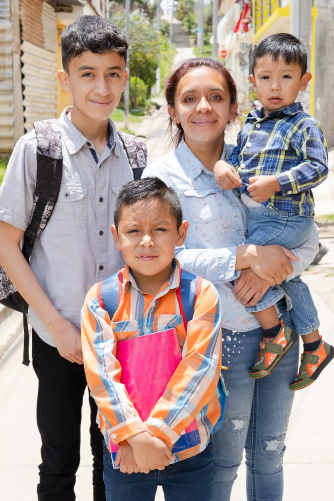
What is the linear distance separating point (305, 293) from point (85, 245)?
2.98ft

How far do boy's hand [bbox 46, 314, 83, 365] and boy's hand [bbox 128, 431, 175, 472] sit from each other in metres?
0.47

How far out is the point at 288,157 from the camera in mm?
2182

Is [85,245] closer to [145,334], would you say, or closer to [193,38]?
[145,334]

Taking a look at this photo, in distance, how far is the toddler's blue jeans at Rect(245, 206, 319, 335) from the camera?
2.15 m

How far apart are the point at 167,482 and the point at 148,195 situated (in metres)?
0.96

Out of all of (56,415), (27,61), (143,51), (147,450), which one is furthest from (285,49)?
(143,51)

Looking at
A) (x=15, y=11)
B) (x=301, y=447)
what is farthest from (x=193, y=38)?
(x=301, y=447)

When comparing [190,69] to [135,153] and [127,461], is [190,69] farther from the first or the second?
[127,461]

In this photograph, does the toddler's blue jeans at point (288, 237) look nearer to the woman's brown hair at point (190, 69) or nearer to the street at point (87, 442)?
the woman's brown hair at point (190, 69)

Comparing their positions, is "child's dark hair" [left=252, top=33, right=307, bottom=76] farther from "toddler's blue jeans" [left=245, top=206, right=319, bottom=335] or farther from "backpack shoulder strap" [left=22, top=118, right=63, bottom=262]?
"backpack shoulder strap" [left=22, top=118, right=63, bottom=262]

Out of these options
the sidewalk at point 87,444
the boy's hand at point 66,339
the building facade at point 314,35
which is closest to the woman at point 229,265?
the boy's hand at point 66,339

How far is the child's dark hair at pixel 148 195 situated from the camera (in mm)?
1846

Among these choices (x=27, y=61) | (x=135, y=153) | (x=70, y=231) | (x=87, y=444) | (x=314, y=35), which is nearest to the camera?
(x=70, y=231)

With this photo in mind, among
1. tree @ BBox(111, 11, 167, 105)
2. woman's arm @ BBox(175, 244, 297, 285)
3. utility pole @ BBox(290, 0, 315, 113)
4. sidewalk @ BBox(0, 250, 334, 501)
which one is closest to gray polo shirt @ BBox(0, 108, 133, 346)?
woman's arm @ BBox(175, 244, 297, 285)
